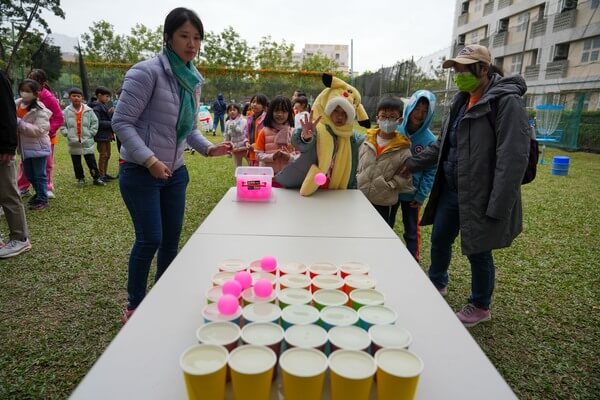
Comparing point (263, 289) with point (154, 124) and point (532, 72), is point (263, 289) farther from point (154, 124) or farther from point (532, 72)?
point (532, 72)

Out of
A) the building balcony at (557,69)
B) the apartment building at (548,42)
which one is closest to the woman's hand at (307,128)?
the apartment building at (548,42)

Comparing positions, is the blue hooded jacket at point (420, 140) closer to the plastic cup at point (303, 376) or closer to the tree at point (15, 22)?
the plastic cup at point (303, 376)

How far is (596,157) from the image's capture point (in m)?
10.4

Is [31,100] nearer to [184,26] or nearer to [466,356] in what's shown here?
[184,26]

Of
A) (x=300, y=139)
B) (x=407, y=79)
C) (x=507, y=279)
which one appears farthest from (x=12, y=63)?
(x=507, y=279)

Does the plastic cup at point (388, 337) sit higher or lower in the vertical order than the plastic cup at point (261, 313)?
lower

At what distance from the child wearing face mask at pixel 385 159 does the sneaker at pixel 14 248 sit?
2969 millimetres

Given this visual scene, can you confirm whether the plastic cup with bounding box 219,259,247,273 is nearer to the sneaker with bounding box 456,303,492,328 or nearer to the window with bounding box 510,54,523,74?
the sneaker with bounding box 456,303,492,328

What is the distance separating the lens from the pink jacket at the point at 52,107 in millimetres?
4570

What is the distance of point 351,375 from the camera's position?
72 centimetres

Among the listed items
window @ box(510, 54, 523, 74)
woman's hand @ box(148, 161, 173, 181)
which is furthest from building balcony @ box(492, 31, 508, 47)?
woman's hand @ box(148, 161, 173, 181)

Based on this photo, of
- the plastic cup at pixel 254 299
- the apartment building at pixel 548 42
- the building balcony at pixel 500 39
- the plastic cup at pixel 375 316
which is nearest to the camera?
the plastic cup at pixel 375 316

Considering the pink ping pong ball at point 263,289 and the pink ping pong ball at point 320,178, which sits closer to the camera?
the pink ping pong ball at point 263,289

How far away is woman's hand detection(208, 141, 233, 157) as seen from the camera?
2227 mm
